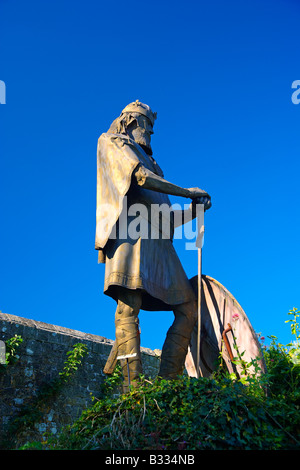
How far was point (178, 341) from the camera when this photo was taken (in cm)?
452

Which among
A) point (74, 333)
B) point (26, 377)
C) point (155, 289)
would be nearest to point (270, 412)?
point (155, 289)

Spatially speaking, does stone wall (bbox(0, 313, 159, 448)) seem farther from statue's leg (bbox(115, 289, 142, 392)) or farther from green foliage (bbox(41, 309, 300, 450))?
green foliage (bbox(41, 309, 300, 450))

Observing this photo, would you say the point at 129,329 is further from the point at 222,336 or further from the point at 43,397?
the point at 43,397

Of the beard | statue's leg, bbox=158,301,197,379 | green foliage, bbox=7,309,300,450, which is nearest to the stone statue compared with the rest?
statue's leg, bbox=158,301,197,379

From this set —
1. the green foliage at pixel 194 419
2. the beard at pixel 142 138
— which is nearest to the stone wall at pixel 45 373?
the green foliage at pixel 194 419

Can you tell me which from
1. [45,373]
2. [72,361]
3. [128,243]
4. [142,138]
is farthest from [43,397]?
[142,138]

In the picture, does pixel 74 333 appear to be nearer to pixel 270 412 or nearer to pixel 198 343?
pixel 198 343

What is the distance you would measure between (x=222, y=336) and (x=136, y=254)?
988 mm

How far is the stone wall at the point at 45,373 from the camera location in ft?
19.4

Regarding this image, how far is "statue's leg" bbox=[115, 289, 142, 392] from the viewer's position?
13.9 feet

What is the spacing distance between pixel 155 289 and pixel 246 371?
0.99 meters

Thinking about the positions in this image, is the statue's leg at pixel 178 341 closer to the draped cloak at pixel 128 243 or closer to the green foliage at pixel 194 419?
the draped cloak at pixel 128 243
